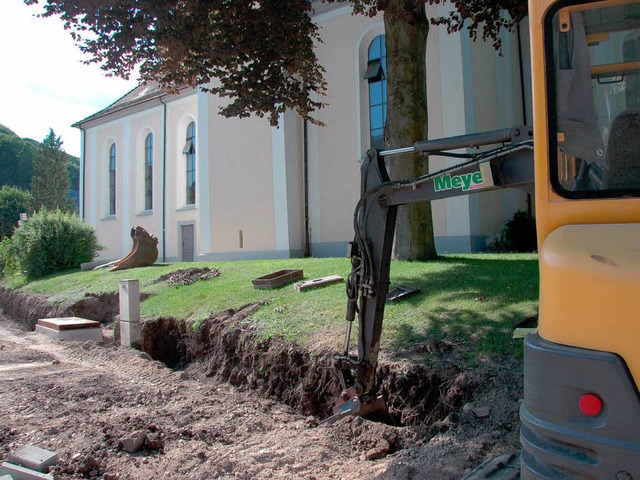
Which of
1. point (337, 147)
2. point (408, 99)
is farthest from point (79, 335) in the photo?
point (337, 147)

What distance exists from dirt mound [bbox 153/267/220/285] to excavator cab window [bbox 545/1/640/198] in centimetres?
1141

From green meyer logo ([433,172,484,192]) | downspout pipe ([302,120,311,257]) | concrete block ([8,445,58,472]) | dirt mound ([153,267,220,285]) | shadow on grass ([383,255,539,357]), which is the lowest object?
concrete block ([8,445,58,472])

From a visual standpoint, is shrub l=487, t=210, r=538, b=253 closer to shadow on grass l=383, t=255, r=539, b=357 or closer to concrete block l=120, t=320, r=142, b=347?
shadow on grass l=383, t=255, r=539, b=357

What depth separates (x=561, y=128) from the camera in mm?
2537

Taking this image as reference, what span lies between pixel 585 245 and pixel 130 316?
30.6 ft

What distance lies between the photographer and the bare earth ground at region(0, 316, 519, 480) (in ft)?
14.5

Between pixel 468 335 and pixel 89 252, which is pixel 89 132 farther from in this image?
pixel 468 335

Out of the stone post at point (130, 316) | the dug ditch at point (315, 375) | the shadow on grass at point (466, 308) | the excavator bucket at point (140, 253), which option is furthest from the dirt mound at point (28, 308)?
the shadow on grass at point (466, 308)

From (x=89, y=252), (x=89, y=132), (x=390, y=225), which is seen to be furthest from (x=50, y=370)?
(x=89, y=132)

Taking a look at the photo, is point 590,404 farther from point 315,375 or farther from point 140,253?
point 140,253

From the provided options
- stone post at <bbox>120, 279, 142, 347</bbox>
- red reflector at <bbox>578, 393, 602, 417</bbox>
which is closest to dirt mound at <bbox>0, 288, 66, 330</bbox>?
stone post at <bbox>120, 279, 142, 347</bbox>

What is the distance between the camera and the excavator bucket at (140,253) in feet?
61.4

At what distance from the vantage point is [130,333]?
10.2m

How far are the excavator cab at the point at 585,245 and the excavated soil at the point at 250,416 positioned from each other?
1884 millimetres
